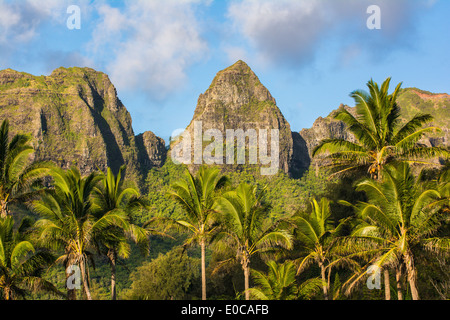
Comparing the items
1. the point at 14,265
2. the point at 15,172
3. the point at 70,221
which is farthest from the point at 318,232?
the point at 15,172

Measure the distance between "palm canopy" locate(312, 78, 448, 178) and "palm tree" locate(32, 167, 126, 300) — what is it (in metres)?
10.9

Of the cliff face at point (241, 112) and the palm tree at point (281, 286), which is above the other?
the cliff face at point (241, 112)

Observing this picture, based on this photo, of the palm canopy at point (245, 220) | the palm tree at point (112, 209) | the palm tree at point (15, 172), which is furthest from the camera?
the palm tree at point (112, 209)

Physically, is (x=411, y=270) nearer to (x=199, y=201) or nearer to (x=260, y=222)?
(x=260, y=222)

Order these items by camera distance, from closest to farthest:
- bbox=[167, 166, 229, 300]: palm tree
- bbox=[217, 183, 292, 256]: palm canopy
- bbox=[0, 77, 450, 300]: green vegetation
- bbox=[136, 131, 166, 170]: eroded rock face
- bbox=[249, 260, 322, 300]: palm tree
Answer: bbox=[0, 77, 450, 300]: green vegetation
bbox=[249, 260, 322, 300]: palm tree
bbox=[217, 183, 292, 256]: palm canopy
bbox=[167, 166, 229, 300]: palm tree
bbox=[136, 131, 166, 170]: eroded rock face

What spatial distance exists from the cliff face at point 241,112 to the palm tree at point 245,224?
134m

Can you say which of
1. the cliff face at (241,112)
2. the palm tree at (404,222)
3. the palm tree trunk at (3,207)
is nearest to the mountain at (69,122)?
the cliff face at (241,112)

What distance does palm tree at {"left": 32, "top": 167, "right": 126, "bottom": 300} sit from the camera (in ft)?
61.8

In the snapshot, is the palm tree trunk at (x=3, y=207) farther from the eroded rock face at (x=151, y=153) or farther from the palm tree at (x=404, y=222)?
the eroded rock face at (x=151, y=153)

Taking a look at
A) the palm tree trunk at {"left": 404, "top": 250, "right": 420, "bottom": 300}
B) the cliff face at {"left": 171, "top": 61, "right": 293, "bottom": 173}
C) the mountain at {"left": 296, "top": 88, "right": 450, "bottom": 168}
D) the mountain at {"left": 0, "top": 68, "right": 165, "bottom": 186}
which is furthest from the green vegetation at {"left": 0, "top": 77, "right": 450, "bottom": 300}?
the mountain at {"left": 296, "top": 88, "right": 450, "bottom": 168}

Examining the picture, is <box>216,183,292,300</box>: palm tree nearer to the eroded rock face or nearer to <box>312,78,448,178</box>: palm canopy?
<box>312,78,448,178</box>: palm canopy

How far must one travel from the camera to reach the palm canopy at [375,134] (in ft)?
65.6

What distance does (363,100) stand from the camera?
20.7 m
